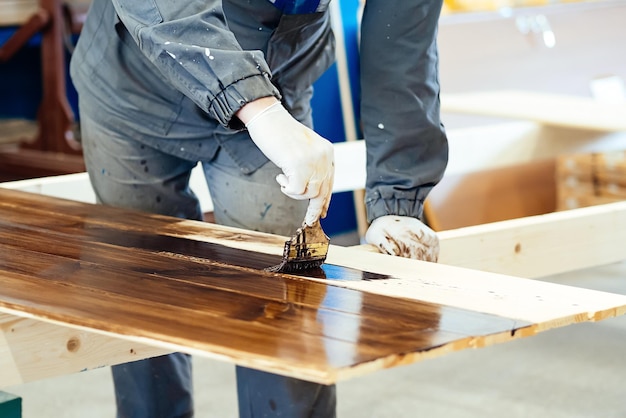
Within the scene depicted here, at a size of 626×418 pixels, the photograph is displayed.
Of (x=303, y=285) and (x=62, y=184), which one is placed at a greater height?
(x=303, y=285)

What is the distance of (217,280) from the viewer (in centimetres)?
129

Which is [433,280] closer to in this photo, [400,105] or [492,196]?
[400,105]

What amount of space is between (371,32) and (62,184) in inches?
38.5

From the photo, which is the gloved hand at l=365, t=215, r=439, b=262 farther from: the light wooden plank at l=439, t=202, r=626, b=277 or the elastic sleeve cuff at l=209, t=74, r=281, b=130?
the elastic sleeve cuff at l=209, t=74, r=281, b=130

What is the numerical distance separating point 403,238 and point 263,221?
9.5 inches

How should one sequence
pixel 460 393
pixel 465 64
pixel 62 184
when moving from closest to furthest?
pixel 62 184 < pixel 460 393 < pixel 465 64

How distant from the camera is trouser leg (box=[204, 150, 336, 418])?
141 centimetres

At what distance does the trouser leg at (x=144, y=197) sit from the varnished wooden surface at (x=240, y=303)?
0.58 ft

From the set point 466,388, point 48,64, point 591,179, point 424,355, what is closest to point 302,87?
point 424,355

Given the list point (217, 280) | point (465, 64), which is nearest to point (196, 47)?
point (217, 280)

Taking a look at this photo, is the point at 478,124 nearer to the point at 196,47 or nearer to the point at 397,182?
the point at 397,182

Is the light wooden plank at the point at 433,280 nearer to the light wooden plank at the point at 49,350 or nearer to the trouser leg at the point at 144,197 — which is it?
the trouser leg at the point at 144,197

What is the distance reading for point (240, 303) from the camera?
118 cm

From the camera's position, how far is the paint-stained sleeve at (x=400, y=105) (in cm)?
164
